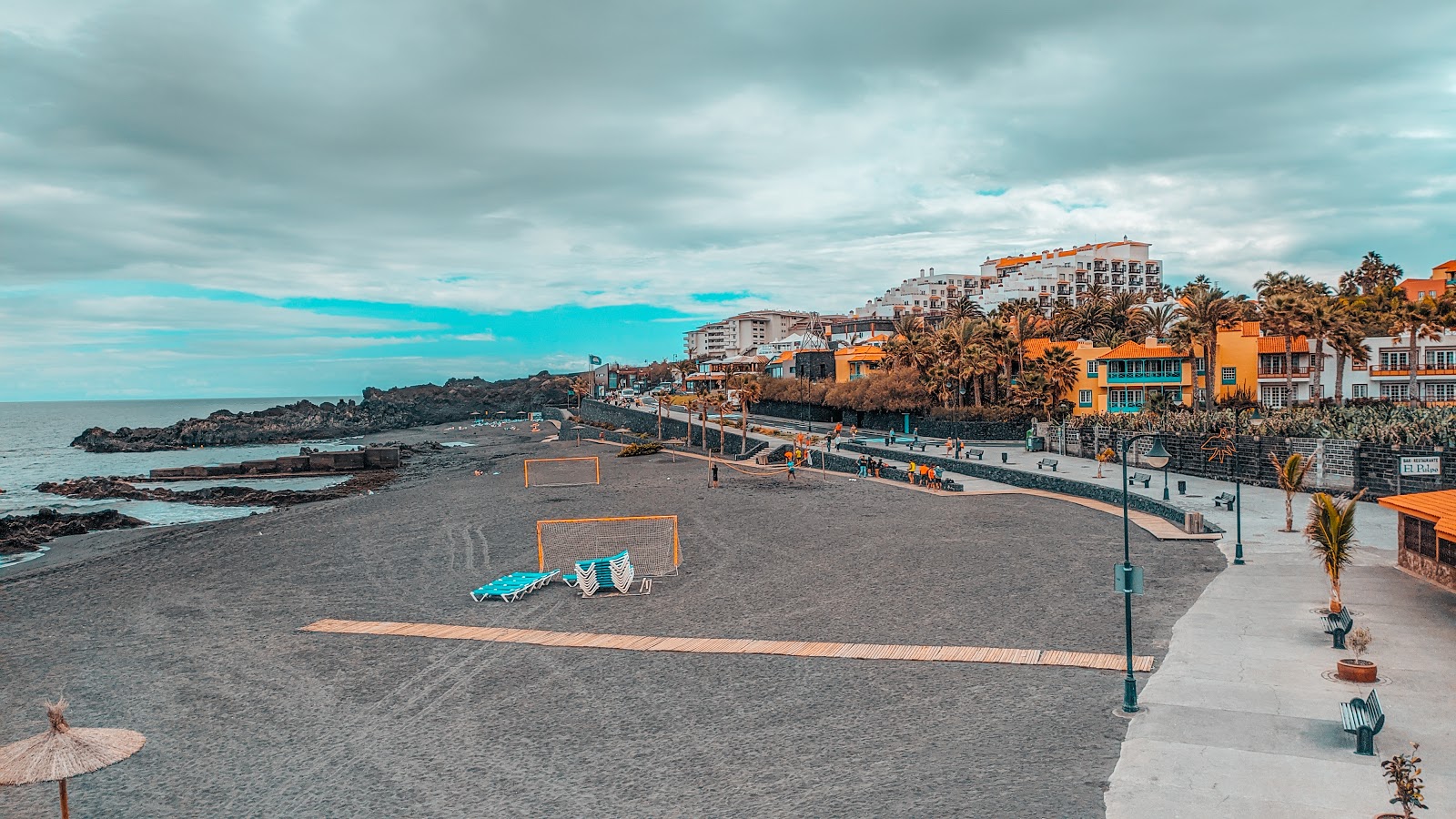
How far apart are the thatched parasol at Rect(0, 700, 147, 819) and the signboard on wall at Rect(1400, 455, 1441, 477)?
33.1 meters

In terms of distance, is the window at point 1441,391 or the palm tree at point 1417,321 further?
the window at point 1441,391

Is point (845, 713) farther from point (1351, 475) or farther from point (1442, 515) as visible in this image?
point (1351, 475)

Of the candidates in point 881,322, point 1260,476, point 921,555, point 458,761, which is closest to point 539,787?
point 458,761

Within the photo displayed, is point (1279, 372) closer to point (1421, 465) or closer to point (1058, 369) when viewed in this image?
point (1058, 369)

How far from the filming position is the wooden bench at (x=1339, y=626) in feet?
45.0

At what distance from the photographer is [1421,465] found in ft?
89.1

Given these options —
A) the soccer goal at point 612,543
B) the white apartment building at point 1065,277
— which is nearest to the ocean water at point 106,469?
the soccer goal at point 612,543

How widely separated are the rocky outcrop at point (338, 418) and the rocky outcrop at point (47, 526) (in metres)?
66.6

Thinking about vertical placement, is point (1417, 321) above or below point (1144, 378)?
above

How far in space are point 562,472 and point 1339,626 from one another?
45365mm

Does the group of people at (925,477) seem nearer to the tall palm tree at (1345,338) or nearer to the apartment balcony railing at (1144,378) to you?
the tall palm tree at (1345,338)

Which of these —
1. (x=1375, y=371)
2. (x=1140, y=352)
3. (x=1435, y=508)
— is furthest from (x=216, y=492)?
(x=1375, y=371)

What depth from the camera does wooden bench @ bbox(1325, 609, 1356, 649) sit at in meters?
13.7

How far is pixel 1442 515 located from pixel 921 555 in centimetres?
1149
